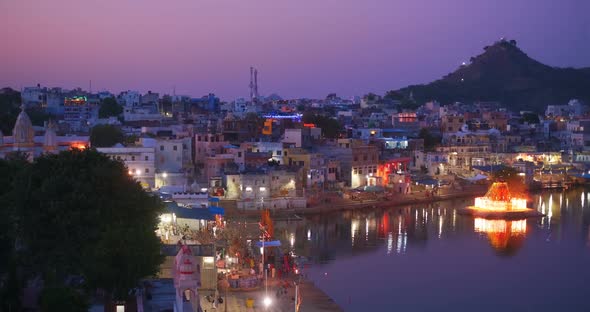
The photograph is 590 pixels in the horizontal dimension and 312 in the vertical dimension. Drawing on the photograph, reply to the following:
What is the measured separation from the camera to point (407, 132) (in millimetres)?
31453

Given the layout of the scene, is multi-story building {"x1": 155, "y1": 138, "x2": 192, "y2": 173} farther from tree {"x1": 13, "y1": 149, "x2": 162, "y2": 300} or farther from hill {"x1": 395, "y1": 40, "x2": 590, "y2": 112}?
hill {"x1": 395, "y1": 40, "x2": 590, "y2": 112}

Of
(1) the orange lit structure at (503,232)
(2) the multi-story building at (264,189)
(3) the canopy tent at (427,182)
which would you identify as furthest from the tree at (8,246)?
(3) the canopy tent at (427,182)

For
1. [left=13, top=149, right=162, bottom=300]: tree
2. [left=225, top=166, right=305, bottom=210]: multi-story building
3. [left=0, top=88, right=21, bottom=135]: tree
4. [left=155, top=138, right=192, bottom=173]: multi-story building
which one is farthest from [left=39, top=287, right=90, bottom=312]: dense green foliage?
[left=0, top=88, right=21, bottom=135]: tree

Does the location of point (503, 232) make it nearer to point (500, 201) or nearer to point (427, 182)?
point (500, 201)

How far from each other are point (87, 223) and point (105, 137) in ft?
43.1

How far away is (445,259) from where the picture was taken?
49.0 feet

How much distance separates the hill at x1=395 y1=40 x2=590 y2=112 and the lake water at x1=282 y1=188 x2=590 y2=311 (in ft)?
159

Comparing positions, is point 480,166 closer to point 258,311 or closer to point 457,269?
point 457,269

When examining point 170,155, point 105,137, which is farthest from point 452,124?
point 105,137

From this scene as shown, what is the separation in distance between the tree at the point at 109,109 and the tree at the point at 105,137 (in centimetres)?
993

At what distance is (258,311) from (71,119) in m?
22.4

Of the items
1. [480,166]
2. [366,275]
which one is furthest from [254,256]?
[480,166]

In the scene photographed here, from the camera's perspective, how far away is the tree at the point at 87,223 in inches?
329

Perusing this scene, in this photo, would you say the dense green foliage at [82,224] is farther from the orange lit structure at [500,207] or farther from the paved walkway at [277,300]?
the orange lit structure at [500,207]
